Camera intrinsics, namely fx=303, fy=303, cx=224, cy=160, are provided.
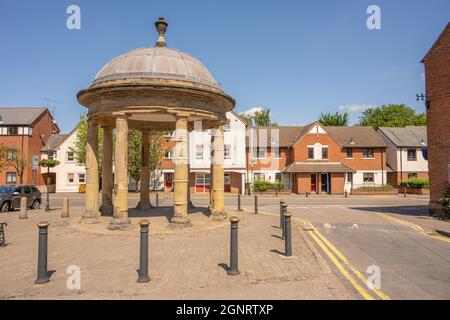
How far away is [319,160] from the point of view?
40.1 metres

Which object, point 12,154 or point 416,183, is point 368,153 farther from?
point 12,154

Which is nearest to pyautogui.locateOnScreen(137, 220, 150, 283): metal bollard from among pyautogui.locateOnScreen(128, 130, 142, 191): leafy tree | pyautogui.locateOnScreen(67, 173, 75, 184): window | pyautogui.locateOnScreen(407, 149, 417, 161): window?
pyautogui.locateOnScreen(128, 130, 142, 191): leafy tree

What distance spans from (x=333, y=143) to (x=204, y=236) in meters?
34.0

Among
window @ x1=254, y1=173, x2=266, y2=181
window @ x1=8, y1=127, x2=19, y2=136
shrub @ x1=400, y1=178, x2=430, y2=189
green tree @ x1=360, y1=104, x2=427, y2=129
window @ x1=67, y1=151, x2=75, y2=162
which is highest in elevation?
green tree @ x1=360, y1=104, x2=427, y2=129

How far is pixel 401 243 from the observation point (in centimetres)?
1017

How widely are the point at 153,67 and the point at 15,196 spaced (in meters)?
15.0

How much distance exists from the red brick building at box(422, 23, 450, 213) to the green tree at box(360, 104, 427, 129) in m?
57.5

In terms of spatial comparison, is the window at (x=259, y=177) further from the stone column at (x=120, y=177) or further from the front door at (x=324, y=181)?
the stone column at (x=120, y=177)

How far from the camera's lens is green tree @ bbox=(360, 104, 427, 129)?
6931cm

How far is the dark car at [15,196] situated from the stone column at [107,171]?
9.27 meters

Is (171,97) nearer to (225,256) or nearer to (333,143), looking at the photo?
(225,256)

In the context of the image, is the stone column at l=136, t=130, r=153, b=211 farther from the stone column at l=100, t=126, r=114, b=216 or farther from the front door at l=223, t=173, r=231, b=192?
the front door at l=223, t=173, r=231, b=192

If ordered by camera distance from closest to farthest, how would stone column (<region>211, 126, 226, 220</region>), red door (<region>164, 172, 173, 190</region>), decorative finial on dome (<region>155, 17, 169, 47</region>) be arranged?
stone column (<region>211, 126, 226, 220</region>), decorative finial on dome (<region>155, 17, 169, 47</region>), red door (<region>164, 172, 173, 190</region>)

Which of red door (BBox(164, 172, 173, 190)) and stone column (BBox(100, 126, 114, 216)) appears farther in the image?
red door (BBox(164, 172, 173, 190))
